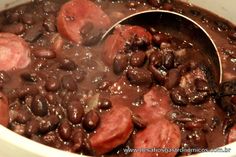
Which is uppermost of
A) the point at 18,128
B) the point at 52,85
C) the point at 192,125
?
the point at 192,125

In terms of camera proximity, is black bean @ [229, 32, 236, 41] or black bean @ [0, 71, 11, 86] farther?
black bean @ [229, 32, 236, 41]

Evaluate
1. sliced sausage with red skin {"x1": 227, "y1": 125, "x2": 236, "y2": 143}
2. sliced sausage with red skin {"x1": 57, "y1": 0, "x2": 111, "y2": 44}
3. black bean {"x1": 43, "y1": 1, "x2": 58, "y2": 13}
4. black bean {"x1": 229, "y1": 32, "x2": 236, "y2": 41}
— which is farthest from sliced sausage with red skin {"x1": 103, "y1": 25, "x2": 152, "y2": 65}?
sliced sausage with red skin {"x1": 227, "y1": 125, "x2": 236, "y2": 143}

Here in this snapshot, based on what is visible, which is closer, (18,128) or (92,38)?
(18,128)

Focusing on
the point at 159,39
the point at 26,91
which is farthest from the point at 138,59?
the point at 26,91

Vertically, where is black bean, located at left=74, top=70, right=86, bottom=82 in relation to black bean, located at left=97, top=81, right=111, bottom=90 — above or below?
below

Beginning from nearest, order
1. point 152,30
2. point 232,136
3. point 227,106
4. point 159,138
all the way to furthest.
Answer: point 159,138 → point 232,136 → point 227,106 → point 152,30

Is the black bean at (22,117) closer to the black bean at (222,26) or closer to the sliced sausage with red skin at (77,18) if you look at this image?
the sliced sausage with red skin at (77,18)

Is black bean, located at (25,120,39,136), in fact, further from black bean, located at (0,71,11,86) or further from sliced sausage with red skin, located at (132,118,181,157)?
sliced sausage with red skin, located at (132,118,181,157)

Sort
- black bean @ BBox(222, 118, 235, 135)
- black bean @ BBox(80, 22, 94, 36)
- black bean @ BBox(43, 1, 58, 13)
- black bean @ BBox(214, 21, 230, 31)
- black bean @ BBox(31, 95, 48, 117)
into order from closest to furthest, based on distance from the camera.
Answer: black bean @ BBox(31, 95, 48, 117)
black bean @ BBox(222, 118, 235, 135)
black bean @ BBox(80, 22, 94, 36)
black bean @ BBox(43, 1, 58, 13)
black bean @ BBox(214, 21, 230, 31)

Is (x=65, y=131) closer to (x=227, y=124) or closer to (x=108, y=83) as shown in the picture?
(x=108, y=83)

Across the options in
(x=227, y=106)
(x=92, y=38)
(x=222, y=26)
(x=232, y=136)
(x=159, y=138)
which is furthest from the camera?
(x=222, y=26)
